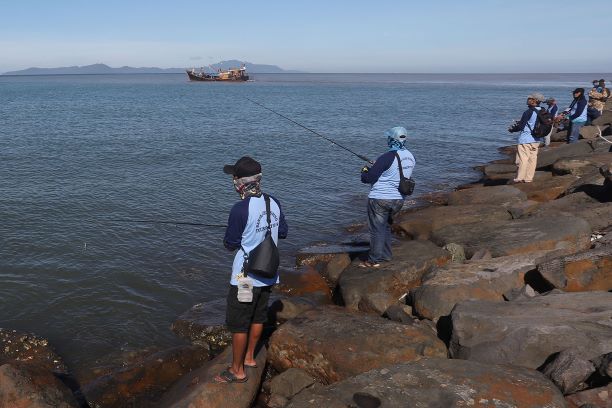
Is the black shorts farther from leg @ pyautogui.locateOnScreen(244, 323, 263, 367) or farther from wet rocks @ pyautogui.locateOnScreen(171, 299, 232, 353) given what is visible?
wet rocks @ pyautogui.locateOnScreen(171, 299, 232, 353)

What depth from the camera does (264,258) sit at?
16.0 feet

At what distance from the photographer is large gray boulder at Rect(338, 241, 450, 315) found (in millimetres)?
7516

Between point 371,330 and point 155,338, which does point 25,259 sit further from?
point 371,330

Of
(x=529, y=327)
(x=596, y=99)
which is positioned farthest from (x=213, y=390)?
(x=596, y=99)

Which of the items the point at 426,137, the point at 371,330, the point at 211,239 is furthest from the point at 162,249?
the point at 426,137

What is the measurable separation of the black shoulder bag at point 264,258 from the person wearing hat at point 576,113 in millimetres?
15135

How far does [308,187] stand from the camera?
59.5 ft

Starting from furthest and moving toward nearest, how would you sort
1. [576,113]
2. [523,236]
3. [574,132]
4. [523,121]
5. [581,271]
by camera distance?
[574,132], [576,113], [523,121], [523,236], [581,271]

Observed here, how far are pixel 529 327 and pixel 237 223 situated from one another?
3225 mm

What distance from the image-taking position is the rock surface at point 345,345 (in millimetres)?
5535

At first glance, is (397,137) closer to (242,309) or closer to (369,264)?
(369,264)

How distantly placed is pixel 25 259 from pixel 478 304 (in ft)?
30.9

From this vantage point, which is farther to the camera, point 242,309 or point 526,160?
point 526,160

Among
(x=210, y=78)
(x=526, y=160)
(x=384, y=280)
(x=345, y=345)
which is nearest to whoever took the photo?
(x=345, y=345)
